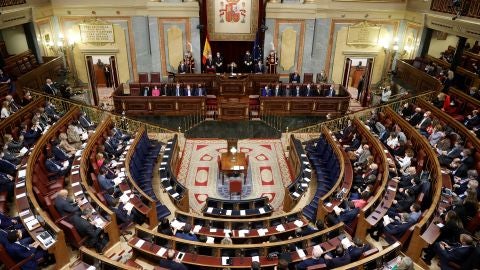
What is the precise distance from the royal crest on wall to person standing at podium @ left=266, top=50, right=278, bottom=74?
1.13 m

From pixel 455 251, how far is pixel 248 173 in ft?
19.1

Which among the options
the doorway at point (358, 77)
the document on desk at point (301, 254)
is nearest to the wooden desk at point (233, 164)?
the document on desk at point (301, 254)

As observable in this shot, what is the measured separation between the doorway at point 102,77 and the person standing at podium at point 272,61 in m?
7.02

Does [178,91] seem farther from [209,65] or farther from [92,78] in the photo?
[92,78]

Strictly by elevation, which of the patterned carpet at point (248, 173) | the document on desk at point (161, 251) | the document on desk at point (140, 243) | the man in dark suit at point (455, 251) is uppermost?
the man in dark suit at point (455, 251)

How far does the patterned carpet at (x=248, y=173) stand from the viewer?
935 centimetres

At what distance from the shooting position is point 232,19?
1527 cm

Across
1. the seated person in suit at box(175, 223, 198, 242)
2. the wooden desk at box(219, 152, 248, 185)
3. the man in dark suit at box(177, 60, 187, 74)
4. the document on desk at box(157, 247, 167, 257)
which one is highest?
the man in dark suit at box(177, 60, 187, 74)

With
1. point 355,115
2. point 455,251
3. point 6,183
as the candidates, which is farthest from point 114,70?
point 455,251

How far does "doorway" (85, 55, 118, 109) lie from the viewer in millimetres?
15539

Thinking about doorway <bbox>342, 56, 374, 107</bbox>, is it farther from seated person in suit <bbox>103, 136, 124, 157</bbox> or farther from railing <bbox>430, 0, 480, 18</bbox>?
seated person in suit <bbox>103, 136, 124, 157</bbox>

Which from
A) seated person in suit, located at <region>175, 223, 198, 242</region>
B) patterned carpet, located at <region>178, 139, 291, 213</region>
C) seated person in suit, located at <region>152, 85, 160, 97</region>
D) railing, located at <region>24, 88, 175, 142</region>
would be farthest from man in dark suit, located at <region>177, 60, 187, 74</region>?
seated person in suit, located at <region>175, 223, 198, 242</region>

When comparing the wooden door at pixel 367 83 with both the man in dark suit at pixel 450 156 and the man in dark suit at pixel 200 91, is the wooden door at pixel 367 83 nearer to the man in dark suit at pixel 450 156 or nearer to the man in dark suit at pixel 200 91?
the man in dark suit at pixel 200 91

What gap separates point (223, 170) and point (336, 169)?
3.00 metres
